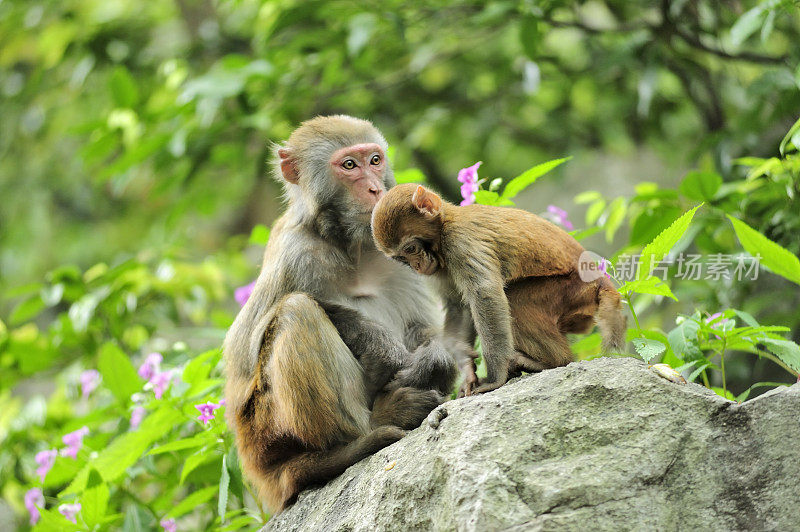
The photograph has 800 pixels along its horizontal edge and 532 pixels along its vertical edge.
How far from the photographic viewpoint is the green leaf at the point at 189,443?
14.6 ft

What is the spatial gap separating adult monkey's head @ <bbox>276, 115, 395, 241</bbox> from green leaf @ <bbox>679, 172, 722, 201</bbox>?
1859mm

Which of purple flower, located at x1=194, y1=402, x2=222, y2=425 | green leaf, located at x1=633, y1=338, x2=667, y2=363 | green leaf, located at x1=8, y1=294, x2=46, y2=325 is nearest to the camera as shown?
green leaf, located at x1=633, y1=338, x2=667, y2=363

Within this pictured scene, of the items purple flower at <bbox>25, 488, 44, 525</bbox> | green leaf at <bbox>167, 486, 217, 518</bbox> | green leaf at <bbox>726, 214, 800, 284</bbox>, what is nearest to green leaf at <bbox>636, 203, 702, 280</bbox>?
green leaf at <bbox>726, 214, 800, 284</bbox>

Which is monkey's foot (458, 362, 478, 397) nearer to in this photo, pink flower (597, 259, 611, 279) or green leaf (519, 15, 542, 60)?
pink flower (597, 259, 611, 279)

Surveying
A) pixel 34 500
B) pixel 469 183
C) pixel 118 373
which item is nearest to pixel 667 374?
pixel 469 183

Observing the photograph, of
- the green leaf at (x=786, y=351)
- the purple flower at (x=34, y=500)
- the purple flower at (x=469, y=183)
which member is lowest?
the purple flower at (x=34, y=500)

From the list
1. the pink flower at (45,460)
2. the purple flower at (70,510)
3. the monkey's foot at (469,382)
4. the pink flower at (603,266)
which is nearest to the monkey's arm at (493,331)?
the monkey's foot at (469,382)

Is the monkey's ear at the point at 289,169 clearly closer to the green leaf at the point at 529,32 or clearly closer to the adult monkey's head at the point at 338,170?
the adult monkey's head at the point at 338,170

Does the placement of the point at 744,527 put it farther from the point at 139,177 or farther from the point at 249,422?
the point at 139,177

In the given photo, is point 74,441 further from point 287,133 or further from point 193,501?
point 287,133

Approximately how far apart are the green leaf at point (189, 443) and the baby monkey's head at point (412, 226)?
4.96ft

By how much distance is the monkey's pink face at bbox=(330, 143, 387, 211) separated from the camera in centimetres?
452

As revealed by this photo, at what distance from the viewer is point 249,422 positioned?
4.21 metres

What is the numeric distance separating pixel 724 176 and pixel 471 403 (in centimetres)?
405
